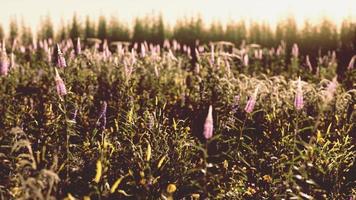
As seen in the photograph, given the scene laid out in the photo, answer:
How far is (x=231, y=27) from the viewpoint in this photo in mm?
25750

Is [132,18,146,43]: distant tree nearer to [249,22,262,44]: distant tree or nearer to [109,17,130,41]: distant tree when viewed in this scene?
[109,17,130,41]: distant tree

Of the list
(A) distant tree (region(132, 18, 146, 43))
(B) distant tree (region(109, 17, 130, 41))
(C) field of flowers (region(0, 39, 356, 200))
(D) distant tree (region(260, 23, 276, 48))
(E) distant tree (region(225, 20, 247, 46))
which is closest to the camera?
(C) field of flowers (region(0, 39, 356, 200))

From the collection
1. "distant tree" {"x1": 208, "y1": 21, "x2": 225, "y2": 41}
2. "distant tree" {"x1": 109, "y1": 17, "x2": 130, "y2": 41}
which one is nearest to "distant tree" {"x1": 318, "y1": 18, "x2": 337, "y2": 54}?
"distant tree" {"x1": 208, "y1": 21, "x2": 225, "y2": 41}

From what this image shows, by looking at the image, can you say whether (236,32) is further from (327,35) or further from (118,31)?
(118,31)

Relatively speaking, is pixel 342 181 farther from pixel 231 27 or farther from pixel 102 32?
pixel 102 32

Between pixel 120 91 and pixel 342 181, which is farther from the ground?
pixel 120 91

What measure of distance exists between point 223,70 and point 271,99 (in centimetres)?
166

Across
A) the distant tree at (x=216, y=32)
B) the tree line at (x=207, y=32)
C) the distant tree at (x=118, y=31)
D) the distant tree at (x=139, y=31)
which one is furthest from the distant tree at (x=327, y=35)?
the distant tree at (x=118, y=31)

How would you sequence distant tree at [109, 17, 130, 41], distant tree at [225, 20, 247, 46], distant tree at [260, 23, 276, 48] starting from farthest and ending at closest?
distant tree at [109, 17, 130, 41] → distant tree at [225, 20, 247, 46] → distant tree at [260, 23, 276, 48]

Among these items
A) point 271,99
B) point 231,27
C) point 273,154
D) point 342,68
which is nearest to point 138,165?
point 273,154

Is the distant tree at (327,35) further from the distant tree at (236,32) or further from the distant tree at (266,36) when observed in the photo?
the distant tree at (236,32)

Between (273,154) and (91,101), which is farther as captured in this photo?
(91,101)

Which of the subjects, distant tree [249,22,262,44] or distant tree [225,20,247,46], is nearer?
distant tree [249,22,262,44]

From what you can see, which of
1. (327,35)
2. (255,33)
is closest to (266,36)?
(255,33)
